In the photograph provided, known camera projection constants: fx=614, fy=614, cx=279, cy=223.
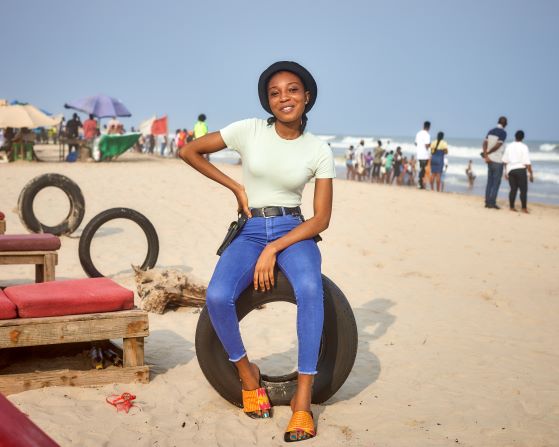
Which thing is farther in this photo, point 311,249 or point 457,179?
point 457,179

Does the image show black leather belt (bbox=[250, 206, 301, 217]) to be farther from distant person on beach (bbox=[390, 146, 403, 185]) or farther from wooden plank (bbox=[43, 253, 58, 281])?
distant person on beach (bbox=[390, 146, 403, 185])

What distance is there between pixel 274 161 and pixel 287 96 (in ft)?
1.40

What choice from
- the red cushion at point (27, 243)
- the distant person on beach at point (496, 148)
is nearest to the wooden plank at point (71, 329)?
the red cushion at point (27, 243)

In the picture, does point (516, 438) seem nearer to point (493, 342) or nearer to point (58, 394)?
point (493, 342)

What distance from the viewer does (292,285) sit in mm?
3861

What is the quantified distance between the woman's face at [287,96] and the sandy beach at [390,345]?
1969 millimetres

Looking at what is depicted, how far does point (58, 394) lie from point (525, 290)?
6307mm

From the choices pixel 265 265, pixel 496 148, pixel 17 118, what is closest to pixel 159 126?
pixel 17 118

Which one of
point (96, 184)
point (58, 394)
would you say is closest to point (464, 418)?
point (58, 394)

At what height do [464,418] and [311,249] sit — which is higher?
[311,249]

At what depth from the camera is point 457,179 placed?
38812mm

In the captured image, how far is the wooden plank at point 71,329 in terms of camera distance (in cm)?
394

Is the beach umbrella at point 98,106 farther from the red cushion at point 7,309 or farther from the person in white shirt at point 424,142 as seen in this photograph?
the red cushion at point 7,309

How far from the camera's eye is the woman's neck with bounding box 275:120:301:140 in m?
4.04
